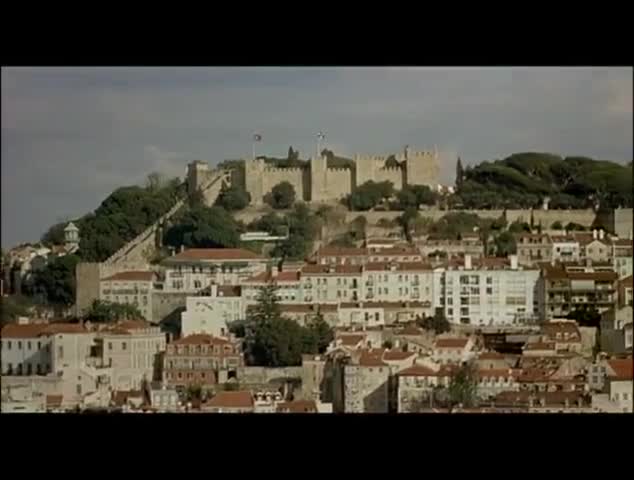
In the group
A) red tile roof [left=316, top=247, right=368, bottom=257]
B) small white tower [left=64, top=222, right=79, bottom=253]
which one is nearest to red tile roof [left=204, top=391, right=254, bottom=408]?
small white tower [left=64, top=222, right=79, bottom=253]

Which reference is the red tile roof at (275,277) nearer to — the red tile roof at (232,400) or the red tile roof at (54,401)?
the red tile roof at (232,400)

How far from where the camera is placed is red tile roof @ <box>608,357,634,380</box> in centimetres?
383

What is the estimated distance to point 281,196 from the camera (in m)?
5.62

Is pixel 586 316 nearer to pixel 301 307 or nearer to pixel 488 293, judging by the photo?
pixel 488 293

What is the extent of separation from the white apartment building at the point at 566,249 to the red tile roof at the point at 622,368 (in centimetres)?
153

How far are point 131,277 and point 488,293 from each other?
1.92m

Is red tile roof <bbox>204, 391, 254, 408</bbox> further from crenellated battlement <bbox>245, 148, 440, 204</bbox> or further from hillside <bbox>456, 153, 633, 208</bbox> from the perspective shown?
hillside <bbox>456, 153, 633, 208</bbox>

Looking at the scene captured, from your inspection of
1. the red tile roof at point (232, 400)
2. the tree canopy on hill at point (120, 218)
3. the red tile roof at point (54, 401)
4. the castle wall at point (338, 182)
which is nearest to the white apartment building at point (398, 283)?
the castle wall at point (338, 182)

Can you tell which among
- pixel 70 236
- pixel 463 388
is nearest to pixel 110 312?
pixel 70 236

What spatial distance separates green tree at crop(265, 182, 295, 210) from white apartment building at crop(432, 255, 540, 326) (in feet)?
2.78
